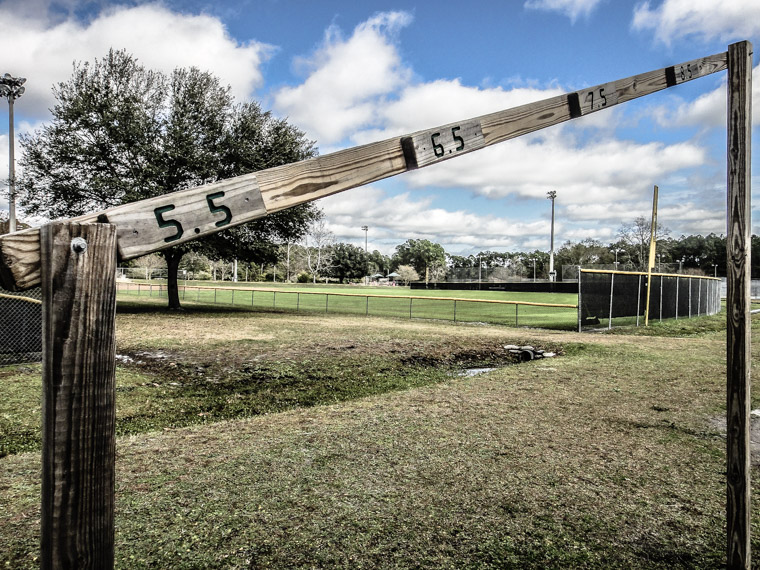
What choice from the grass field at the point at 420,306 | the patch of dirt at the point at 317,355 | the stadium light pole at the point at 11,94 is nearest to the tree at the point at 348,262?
the grass field at the point at 420,306

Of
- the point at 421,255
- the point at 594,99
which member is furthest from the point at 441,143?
the point at 421,255

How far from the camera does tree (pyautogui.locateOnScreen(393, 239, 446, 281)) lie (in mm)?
122062

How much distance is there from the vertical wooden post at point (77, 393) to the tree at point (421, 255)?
11791 centimetres

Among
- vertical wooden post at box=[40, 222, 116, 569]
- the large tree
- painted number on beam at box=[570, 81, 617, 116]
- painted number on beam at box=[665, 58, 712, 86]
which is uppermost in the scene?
the large tree

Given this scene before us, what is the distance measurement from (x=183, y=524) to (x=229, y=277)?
311 feet

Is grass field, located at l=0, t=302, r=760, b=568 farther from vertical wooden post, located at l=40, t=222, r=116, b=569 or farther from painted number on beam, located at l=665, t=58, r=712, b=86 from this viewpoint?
painted number on beam, located at l=665, t=58, r=712, b=86

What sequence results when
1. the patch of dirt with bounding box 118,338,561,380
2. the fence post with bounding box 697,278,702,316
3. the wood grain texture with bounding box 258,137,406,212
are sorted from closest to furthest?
the wood grain texture with bounding box 258,137,406,212, the patch of dirt with bounding box 118,338,561,380, the fence post with bounding box 697,278,702,316

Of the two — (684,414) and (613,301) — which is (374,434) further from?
(613,301)

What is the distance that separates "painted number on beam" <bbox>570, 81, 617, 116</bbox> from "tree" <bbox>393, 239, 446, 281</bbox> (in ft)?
383

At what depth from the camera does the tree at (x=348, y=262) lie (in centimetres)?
9888

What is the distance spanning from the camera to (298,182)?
1.50 meters

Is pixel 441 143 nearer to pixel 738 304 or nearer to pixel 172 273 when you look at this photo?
pixel 738 304

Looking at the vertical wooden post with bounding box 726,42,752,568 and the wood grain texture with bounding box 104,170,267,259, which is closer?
the wood grain texture with bounding box 104,170,267,259

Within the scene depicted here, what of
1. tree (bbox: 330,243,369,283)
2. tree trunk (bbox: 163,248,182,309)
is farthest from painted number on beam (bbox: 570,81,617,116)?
tree (bbox: 330,243,369,283)
